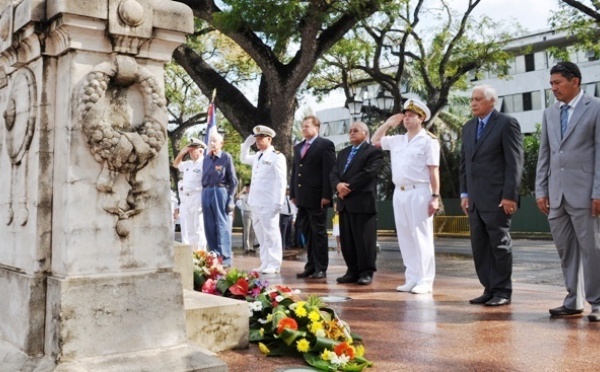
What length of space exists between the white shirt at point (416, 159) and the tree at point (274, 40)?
8.26 metres

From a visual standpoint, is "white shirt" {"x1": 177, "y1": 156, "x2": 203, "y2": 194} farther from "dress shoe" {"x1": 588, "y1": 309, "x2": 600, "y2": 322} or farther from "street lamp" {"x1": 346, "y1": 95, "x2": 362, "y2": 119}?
"street lamp" {"x1": 346, "y1": 95, "x2": 362, "y2": 119}

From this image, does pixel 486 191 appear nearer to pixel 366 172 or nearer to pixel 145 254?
pixel 366 172

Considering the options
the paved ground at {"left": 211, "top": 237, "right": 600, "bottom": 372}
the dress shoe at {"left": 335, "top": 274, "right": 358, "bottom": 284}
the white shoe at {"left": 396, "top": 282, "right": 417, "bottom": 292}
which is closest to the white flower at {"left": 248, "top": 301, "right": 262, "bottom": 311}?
the paved ground at {"left": 211, "top": 237, "right": 600, "bottom": 372}

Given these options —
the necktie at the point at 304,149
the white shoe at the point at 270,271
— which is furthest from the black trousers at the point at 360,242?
the white shoe at the point at 270,271

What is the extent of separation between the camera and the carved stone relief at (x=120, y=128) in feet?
10.8

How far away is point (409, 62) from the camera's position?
90.8 feet

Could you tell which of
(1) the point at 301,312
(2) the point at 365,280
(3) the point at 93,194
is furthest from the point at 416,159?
(3) the point at 93,194

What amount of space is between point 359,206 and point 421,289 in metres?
1.32

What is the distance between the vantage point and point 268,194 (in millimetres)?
9766

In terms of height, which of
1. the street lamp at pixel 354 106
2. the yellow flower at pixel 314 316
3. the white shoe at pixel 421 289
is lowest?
the white shoe at pixel 421 289

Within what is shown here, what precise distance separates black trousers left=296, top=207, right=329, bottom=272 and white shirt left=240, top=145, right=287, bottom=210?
861 mm

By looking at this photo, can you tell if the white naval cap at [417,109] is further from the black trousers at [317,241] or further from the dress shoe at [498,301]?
the dress shoe at [498,301]

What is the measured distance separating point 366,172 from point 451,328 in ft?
10.5

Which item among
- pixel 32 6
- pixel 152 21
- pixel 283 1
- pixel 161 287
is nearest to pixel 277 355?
pixel 161 287
